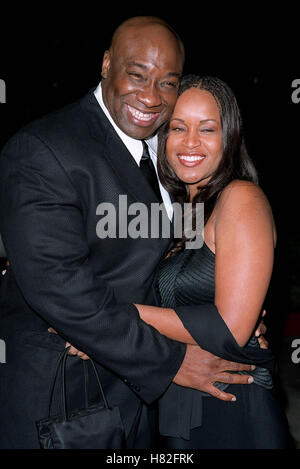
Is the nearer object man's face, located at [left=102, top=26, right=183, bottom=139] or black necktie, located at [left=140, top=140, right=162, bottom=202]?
man's face, located at [left=102, top=26, right=183, bottom=139]

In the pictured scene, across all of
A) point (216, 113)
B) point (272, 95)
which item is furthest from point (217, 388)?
point (272, 95)

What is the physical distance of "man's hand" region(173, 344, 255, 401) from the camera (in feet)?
5.41

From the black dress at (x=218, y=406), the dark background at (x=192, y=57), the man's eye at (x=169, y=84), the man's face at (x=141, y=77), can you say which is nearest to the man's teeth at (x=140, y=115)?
the man's face at (x=141, y=77)

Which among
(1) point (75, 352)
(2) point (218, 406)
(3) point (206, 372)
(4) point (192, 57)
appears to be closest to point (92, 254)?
(1) point (75, 352)

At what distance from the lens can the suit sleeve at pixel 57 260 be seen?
1351mm

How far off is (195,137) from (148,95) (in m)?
0.41

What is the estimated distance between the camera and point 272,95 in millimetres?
10711

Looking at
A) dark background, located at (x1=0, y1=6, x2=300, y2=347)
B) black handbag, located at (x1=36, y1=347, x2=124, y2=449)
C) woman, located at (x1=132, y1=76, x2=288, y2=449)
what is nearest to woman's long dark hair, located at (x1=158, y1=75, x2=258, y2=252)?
woman, located at (x1=132, y1=76, x2=288, y2=449)

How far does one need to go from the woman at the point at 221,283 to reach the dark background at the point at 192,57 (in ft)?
12.3

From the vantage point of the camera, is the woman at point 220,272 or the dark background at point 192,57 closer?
the woman at point 220,272

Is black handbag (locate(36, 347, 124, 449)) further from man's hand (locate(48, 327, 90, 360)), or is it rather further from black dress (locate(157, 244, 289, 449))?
black dress (locate(157, 244, 289, 449))

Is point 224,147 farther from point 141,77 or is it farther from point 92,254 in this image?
point 92,254

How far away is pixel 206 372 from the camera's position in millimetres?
1653

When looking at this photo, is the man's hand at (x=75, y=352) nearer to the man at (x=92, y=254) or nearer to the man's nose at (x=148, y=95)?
the man at (x=92, y=254)
